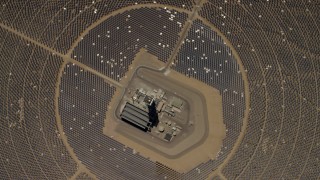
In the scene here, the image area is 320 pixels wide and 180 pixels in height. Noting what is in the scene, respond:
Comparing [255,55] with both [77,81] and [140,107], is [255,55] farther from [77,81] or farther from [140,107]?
[77,81]

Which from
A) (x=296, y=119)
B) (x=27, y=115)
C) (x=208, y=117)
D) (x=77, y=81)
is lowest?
(x=27, y=115)

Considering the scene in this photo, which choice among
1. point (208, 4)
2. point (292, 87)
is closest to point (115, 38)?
point (208, 4)

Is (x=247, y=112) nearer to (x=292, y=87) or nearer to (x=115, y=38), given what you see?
(x=292, y=87)

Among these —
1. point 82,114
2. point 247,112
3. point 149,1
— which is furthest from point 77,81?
point 247,112

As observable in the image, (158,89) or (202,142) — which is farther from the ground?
(158,89)

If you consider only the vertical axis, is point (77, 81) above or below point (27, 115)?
above

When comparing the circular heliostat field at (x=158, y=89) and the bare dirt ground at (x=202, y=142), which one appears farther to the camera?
the bare dirt ground at (x=202, y=142)

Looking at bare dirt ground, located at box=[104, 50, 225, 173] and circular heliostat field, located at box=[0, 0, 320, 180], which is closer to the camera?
circular heliostat field, located at box=[0, 0, 320, 180]
